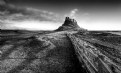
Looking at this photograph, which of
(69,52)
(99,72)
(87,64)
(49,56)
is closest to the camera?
(99,72)

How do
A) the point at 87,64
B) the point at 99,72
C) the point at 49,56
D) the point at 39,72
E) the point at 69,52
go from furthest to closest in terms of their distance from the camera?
the point at 69,52
the point at 49,56
the point at 39,72
the point at 87,64
the point at 99,72

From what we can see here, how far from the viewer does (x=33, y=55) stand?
5.72 meters

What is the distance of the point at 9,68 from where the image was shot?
4.43 metres

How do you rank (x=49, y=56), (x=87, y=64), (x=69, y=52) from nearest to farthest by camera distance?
1. (x=87, y=64)
2. (x=49, y=56)
3. (x=69, y=52)

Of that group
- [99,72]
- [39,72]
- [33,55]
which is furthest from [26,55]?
[99,72]

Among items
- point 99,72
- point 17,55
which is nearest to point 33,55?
point 17,55

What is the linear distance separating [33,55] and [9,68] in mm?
1537

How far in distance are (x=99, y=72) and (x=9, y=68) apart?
12.9 feet

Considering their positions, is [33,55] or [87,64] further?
[33,55]

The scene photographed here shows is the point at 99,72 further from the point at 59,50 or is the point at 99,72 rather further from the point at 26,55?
the point at 26,55

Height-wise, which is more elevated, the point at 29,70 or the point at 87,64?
the point at 87,64

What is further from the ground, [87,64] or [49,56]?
[87,64]

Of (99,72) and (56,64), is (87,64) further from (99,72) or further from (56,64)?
(56,64)

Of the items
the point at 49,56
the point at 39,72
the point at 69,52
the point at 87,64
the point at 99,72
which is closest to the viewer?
the point at 99,72
